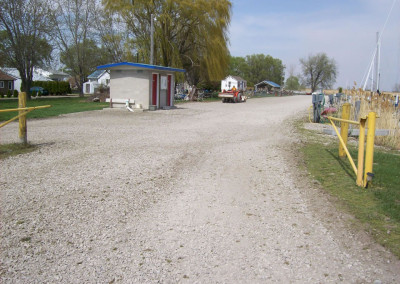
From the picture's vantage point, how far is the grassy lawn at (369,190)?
14.0ft

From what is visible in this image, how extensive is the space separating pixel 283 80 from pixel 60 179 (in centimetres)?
11239

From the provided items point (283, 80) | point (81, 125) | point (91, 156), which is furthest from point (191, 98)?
point (283, 80)

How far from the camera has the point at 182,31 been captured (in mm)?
34125

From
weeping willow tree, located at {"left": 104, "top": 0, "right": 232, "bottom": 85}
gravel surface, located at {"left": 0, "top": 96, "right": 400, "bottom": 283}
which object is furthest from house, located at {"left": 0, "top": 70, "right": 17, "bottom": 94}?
gravel surface, located at {"left": 0, "top": 96, "right": 400, "bottom": 283}

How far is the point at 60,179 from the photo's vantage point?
604 centimetres

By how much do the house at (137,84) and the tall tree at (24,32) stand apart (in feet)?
64.4

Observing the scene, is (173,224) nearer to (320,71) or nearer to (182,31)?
(182,31)

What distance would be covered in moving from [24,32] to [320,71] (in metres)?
84.9

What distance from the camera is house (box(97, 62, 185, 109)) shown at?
2033cm

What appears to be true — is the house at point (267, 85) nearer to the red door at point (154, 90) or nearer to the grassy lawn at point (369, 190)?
the red door at point (154, 90)

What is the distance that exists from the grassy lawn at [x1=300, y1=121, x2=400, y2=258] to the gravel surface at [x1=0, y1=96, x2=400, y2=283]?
242mm

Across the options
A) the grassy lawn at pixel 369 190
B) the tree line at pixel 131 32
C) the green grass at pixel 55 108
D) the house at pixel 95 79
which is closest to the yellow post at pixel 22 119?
the grassy lawn at pixel 369 190

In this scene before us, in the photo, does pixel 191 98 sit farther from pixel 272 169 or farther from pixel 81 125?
pixel 272 169

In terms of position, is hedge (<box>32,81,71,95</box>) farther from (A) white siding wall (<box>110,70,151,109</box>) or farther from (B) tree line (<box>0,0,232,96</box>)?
(A) white siding wall (<box>110,70,151,109</box>)
